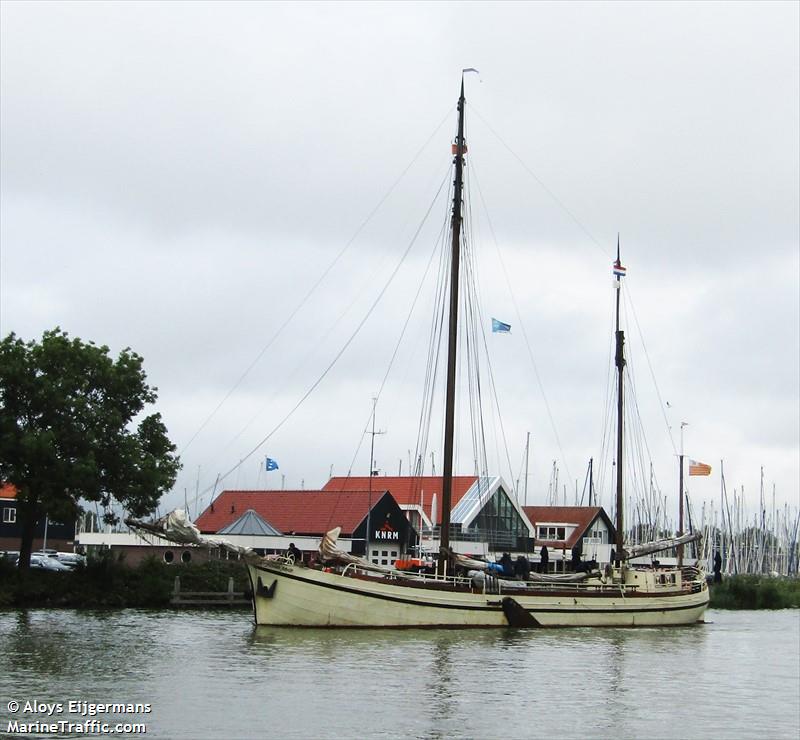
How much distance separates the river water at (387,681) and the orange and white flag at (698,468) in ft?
125

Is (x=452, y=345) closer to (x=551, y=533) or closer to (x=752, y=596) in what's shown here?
(x=752, y=596)

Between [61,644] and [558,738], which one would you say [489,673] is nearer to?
[558,738]

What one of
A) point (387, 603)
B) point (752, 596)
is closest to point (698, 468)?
point (752, 596)

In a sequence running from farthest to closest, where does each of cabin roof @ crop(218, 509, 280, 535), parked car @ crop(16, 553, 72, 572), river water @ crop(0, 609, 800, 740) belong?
1. cabin roof @ crop(218, 509, 280, 535)
2. parked car @ crop(16, 553, 72, 572)
3. river water @ crop(0, 609, 800, 740)

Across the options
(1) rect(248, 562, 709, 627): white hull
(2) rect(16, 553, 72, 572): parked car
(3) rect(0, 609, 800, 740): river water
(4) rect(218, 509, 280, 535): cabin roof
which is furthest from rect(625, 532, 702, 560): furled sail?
(2) rect(16, 553, 72, 572): parked car

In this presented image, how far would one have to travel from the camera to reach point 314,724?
24719 mm

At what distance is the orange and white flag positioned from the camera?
86.9 meters

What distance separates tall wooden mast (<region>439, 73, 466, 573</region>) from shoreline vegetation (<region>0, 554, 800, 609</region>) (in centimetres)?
1718

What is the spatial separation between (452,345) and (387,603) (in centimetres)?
1228

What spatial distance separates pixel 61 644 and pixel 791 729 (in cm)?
2257

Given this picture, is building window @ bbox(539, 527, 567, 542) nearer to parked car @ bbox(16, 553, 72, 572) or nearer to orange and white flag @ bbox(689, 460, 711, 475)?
orange and white flag @ bbox(689, 460, 711, 475)

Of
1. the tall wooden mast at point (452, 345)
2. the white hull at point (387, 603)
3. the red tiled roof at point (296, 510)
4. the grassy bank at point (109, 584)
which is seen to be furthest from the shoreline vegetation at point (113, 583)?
the tall wooden mast at point (452, 345)

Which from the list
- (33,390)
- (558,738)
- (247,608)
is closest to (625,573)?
(247,608)

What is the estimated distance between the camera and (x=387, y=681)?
31219mm
